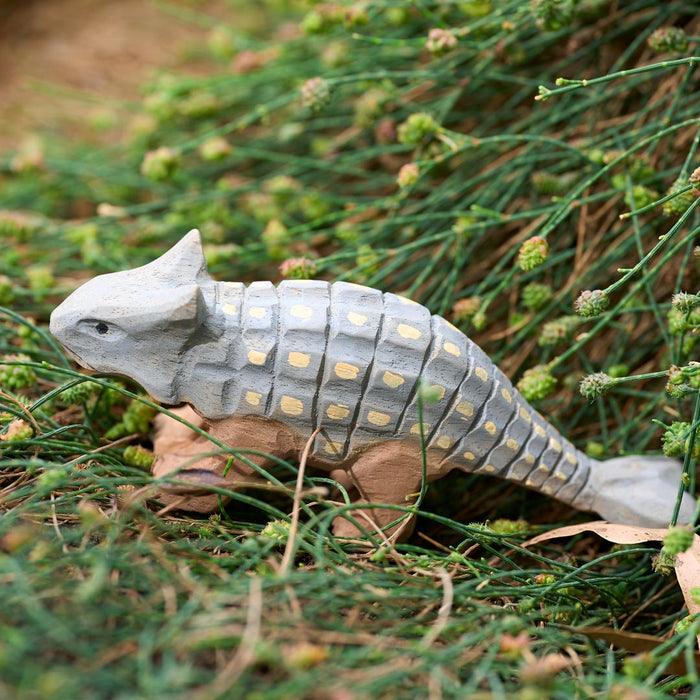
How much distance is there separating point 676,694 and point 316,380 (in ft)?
2.85

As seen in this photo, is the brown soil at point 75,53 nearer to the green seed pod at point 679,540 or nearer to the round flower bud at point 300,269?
the round flower bud at point 300,269

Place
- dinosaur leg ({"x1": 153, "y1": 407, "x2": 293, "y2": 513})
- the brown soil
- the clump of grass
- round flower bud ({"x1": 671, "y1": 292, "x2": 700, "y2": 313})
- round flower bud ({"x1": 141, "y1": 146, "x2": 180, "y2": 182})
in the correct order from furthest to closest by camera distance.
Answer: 1. the brown soil
2. round flower bud ({"x1": 141, "y1": 146, "x2": 180, "y2": 182})
3. dinosaur leg ({"x1": 153, "y1": 407, "x2": 293, "y2": 513})
4. round flower bud ({"x1": 671, "y1": 292, "x2": 700, "y2": 313})
5. the clump of grass

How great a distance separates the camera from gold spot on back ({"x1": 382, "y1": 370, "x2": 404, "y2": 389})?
4.62 ft

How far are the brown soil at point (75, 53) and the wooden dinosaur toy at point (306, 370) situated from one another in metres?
1.82

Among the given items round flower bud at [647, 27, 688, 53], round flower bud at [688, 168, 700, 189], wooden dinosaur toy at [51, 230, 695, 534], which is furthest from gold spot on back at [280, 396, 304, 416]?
round flower bud at [647, 27, 688, 53]

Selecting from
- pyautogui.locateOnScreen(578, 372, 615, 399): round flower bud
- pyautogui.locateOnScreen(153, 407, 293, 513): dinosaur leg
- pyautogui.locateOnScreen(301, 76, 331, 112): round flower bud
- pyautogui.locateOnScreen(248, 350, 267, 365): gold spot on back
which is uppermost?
pyautogui.locateOnScreen(301, 76, 331, 112): round flower bud

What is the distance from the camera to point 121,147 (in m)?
2.67

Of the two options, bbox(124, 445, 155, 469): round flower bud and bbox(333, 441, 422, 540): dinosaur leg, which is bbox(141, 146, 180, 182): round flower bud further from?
bbox(333, 441, 422, 540): dinosaur leg

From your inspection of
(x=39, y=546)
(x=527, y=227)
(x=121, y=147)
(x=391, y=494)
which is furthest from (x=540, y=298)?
(x=121, y=147)

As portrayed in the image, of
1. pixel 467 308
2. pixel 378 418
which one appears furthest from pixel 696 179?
pixel 378 418

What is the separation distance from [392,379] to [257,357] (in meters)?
0.25

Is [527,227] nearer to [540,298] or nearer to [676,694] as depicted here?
[540,298]

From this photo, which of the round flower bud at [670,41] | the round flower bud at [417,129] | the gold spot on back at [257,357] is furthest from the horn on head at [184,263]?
the round flower bud at [670,41]

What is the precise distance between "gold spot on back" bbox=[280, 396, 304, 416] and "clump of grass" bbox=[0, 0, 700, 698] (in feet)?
0.44
